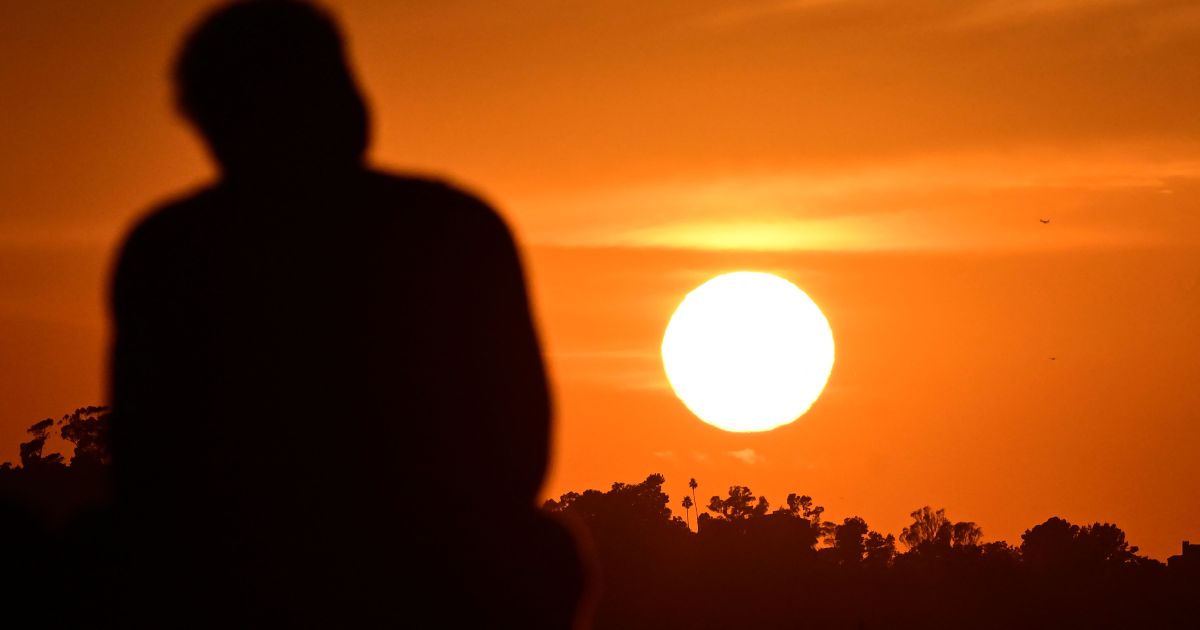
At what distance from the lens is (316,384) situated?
12.4ft

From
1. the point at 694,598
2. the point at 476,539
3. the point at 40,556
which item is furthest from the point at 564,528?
the point at 694,598

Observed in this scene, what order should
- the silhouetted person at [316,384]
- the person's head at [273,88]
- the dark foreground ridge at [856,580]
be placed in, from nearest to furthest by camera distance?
the silhouetted person at [316,384] → the person's head at [273,88] → the dark foreground ridge at [856,580]

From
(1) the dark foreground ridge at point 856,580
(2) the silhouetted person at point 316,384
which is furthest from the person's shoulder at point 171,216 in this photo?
(1) the dark foreground ridge at point 856,580

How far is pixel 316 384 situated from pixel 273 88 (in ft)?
1.92

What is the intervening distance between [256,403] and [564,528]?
623 millimetres

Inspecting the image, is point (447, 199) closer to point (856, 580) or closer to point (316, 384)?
point (316, 384)

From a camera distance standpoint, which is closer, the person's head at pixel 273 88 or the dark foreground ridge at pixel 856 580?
the person's head at pixel 273 88

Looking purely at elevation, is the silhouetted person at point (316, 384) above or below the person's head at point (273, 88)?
below

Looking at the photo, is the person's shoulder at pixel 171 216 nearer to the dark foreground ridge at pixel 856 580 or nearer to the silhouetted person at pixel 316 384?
the silhouetted person at pixel 316 384

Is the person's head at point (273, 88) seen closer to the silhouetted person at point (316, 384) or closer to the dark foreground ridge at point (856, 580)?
the silhouetted person at point (316, 384)

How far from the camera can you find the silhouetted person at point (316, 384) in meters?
3.69

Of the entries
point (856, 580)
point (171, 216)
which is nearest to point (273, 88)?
point (171, 216)

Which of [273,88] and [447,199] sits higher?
[273,88]

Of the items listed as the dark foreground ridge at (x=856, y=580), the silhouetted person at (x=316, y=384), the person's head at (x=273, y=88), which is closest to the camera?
the silhouetted person at (x=316, y=384)
